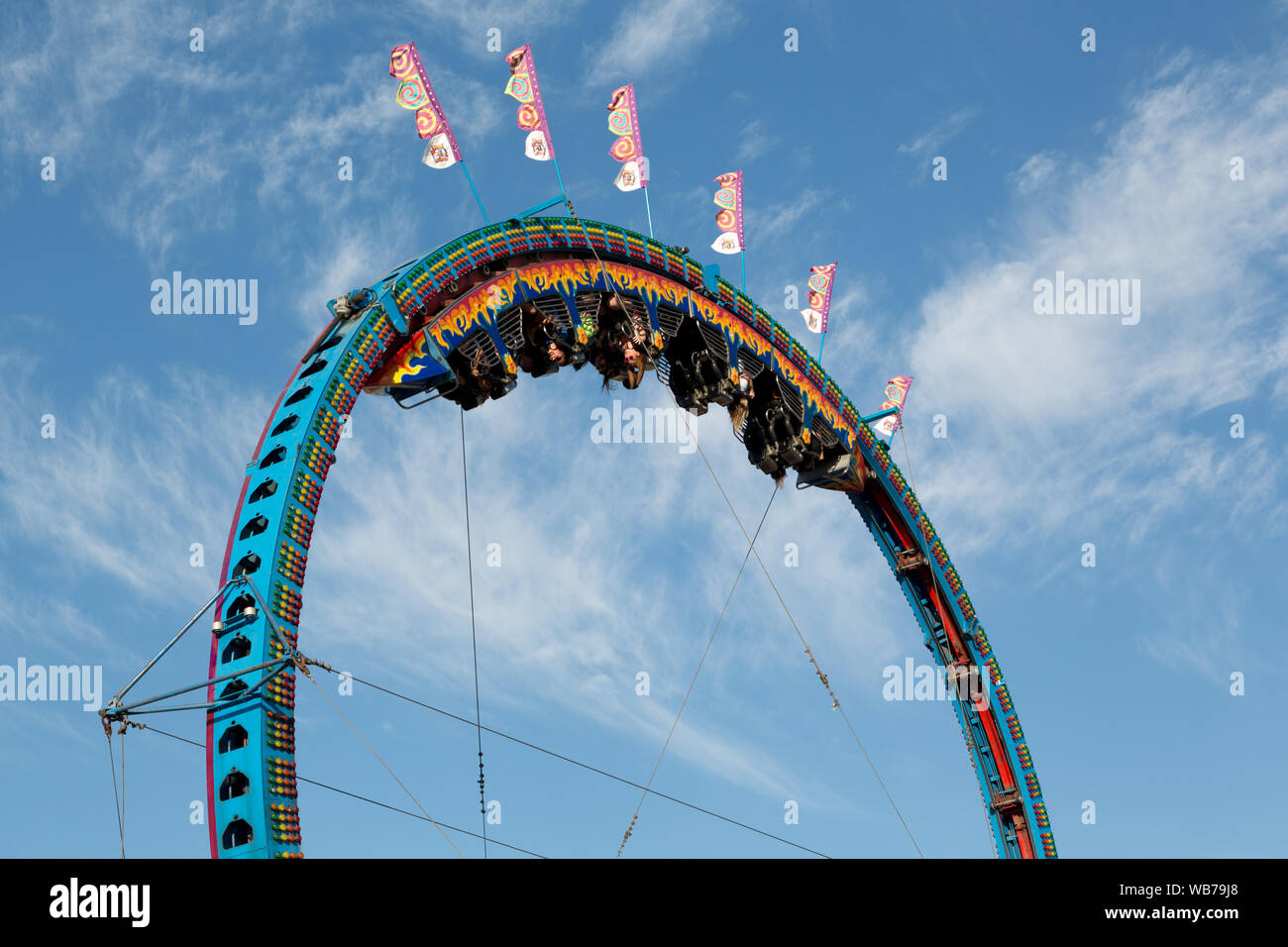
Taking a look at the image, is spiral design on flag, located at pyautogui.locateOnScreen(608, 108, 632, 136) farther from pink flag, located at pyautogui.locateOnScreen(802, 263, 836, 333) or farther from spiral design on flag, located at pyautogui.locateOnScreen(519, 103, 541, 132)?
pink flag, located at pyautogui.locateOnScreen(802, 263, 836, 333)

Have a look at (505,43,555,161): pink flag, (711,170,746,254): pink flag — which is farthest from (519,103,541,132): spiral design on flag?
(711,170,746,254): pink flag

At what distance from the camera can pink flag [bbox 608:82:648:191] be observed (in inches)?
876

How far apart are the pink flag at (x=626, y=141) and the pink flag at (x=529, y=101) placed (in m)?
2.07

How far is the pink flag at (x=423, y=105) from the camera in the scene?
18.4m

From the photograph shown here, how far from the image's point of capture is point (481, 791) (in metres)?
18.2

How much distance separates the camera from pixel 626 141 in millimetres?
22266

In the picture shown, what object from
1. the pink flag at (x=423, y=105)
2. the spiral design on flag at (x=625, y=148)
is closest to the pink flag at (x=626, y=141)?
the spiral design on flag at (x=625, y=148)

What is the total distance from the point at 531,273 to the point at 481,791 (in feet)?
24.9

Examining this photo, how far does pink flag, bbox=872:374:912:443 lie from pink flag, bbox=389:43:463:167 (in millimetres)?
15311

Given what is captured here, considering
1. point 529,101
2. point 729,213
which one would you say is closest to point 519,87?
point 529,101
